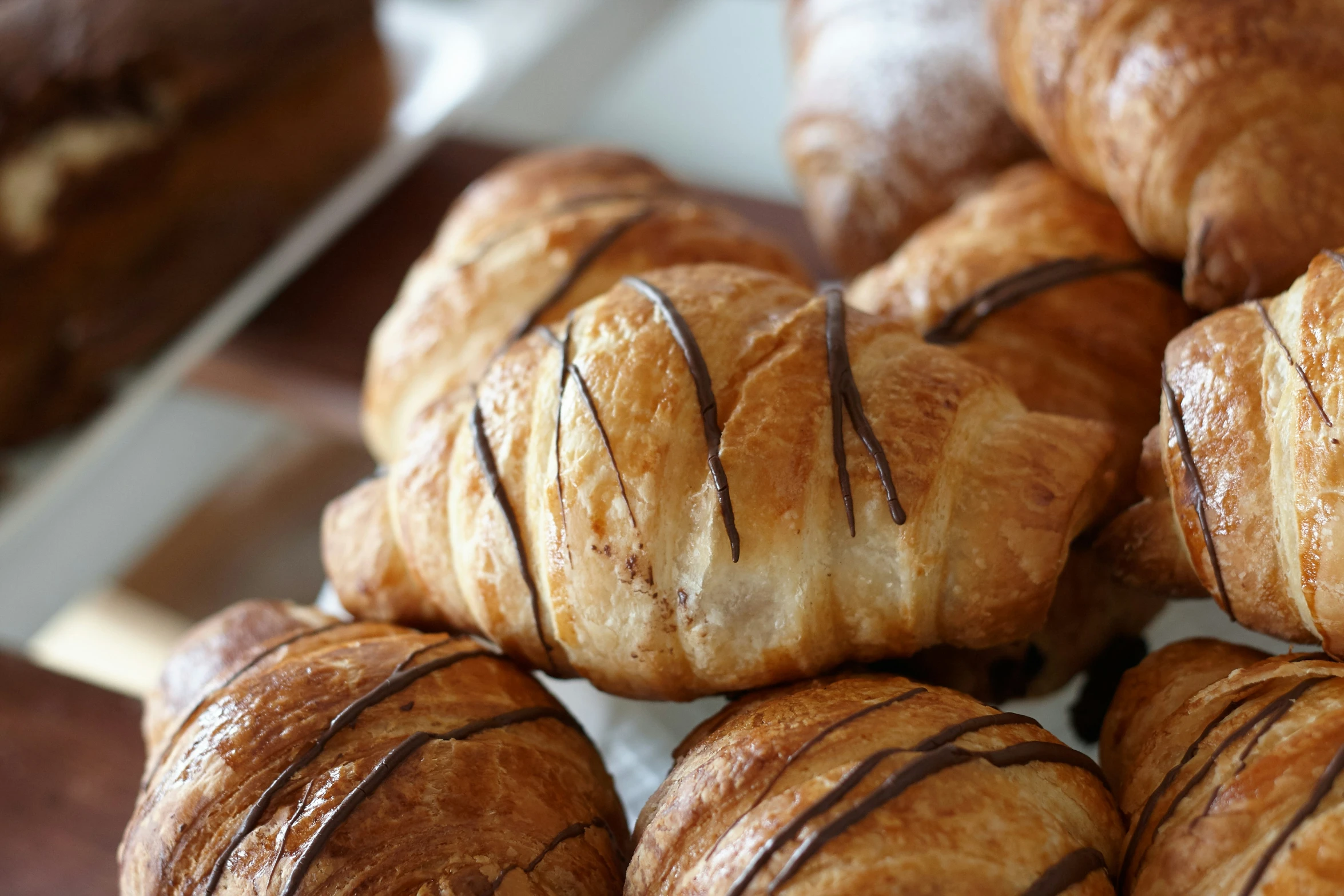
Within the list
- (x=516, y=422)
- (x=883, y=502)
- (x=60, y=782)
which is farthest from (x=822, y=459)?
(x=60, y=782)

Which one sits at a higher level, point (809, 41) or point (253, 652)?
point (809, 41)

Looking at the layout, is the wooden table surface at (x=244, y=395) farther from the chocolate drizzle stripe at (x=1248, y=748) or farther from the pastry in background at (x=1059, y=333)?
the chocolate drizzle stripe at (x=1248, y=748)

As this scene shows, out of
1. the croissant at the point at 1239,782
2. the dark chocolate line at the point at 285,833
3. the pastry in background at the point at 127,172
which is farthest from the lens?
the pastry in background at the point at 127,172

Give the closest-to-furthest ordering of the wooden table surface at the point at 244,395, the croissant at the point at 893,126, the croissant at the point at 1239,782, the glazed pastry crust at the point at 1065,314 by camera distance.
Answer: the croissant at the point at 1239,782 < the glazed pastry crust at the point at 1065,314 < the wooden table surface at the point at 244,395 < the croissant at the point at 893,126

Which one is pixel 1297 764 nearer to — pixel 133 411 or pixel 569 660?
pixel 569 660

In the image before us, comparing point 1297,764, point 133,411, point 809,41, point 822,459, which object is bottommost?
point 133,411

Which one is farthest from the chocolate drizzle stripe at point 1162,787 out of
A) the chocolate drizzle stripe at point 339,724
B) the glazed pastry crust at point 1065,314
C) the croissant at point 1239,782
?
the chocolate drizzle stripe at point 339,724
